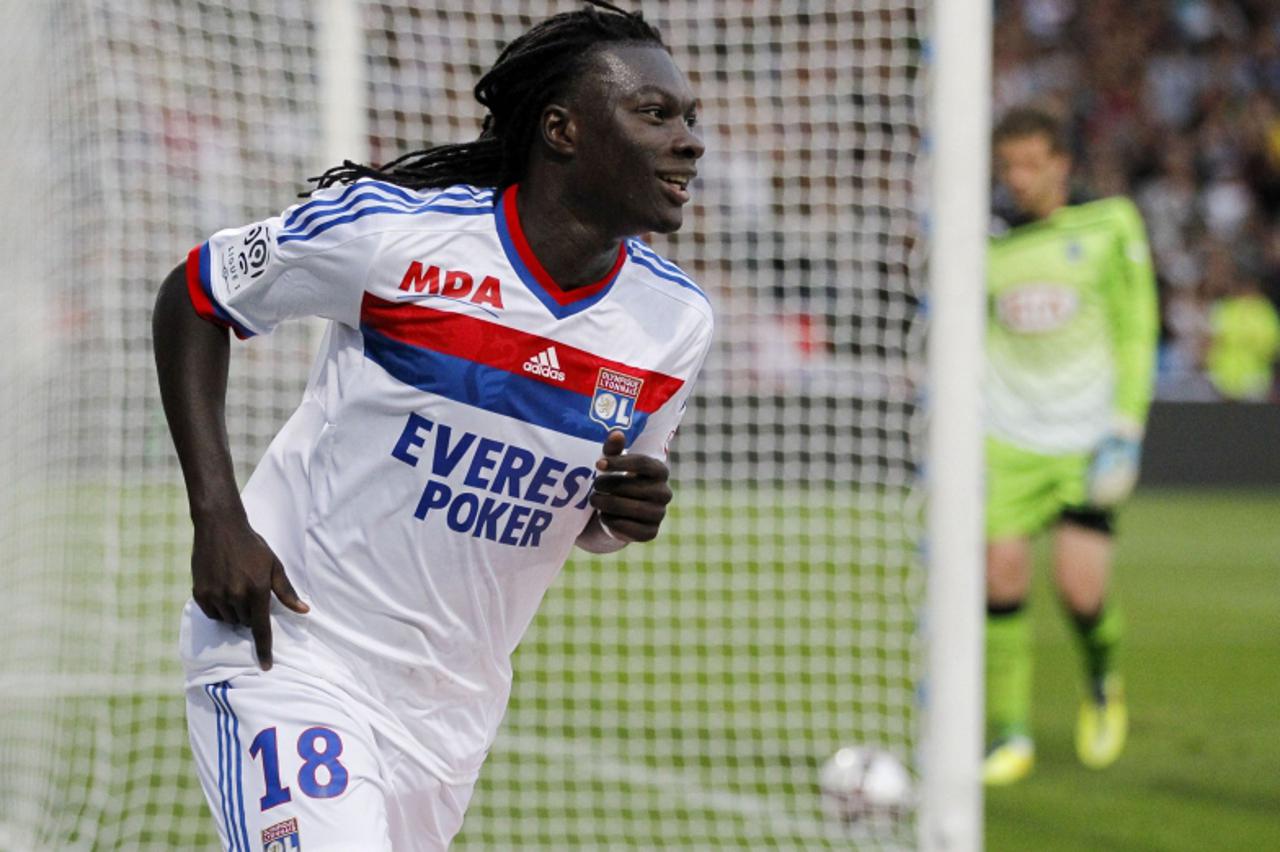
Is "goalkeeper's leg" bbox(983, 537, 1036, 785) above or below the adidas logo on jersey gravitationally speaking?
below

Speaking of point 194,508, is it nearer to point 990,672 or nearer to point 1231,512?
point 990,672

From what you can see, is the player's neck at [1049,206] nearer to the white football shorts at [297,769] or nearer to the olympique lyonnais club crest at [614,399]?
the olympique lyonnais club crest at [614,399]

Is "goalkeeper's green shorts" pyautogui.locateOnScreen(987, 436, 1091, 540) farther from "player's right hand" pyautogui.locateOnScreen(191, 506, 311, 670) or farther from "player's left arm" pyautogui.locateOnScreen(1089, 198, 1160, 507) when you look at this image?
"player's right hand" pyautogui.locateOnScreen(191, 506, 311, 670)

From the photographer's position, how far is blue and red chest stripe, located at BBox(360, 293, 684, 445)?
3.25m

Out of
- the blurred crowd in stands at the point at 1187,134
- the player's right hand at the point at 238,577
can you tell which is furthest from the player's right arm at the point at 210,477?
the blurred crowd in stands at the point at 1187,134

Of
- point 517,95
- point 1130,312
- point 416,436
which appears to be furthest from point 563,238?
point 1130,312

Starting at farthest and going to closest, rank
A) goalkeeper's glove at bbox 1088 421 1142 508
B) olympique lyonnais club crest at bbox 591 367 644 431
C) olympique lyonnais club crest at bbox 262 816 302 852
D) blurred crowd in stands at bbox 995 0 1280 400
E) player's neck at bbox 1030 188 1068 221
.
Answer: blurred crowd in stands at bbox 995 0 1280 400 < player's neck at bbox 1030 188 1068 221 < goalkeeper's glove at bbox 1088 421 1142 508 < olympique lyonnais club crest at bbox 591 367 644 431 < olympique lyonnais club crest at bbox 262 816 302 852

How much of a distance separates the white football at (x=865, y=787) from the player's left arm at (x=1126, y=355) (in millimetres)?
1936

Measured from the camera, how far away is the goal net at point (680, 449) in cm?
635

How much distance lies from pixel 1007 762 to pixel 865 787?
121cm

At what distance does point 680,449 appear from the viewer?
795 centimetres

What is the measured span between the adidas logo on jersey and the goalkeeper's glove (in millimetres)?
4937

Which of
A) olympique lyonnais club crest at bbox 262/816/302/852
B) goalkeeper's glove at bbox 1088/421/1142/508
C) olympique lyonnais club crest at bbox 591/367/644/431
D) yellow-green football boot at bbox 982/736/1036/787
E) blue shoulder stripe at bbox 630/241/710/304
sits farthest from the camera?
goalkeeper's glove at bbox 1088/421/1142/508

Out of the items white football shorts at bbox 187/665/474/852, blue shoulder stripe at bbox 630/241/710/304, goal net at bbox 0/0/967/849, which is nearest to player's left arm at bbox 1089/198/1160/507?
goal net at bbox 0/0/967/849
